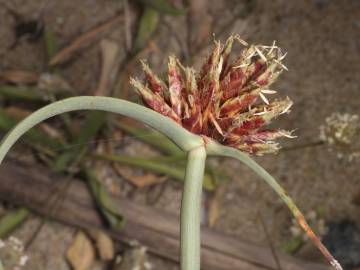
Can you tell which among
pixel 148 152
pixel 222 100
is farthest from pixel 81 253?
pixel 222 100

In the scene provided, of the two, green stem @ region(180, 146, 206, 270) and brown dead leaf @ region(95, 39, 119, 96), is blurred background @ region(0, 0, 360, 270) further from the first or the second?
green stem @ region(180, 146, 206, 270)

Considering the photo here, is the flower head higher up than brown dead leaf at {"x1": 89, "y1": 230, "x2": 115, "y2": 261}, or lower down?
lower down

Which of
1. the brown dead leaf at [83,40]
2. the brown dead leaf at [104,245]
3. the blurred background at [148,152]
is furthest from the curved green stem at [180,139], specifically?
the brown dead leaf at [83,40]

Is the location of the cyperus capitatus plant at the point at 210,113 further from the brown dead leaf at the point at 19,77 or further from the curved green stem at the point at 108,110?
the brown dead leaf at the point at 19,77

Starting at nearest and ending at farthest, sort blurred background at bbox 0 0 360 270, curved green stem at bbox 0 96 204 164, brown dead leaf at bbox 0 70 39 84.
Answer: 1. curved green stem at bbox 0 96 204 164
2. blurred background at bbox 0 0 360 270
3. brown dead leaf at bbox 0 70 39 84

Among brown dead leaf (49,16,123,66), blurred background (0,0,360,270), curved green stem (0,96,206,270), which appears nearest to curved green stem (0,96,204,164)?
curved green stem (0,96,206,270)

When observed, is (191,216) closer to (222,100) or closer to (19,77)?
(222,100)
